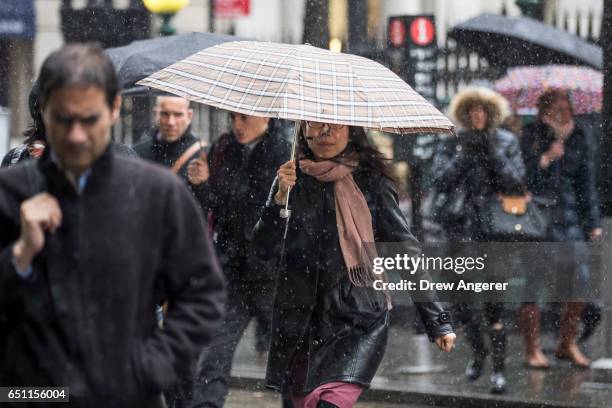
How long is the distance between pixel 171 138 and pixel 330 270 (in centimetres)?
308

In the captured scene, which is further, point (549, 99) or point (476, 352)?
point (549, 99)

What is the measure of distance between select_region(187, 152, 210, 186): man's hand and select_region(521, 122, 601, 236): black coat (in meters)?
2.87

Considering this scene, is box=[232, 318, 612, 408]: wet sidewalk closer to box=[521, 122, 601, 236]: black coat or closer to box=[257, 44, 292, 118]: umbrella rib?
box=[521, 122, 601, 236]: black coat

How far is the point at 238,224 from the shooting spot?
7.47 meters

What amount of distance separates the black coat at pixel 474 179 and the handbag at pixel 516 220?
0.14 ft

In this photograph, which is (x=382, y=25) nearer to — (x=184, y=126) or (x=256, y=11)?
(x=184, y=126)

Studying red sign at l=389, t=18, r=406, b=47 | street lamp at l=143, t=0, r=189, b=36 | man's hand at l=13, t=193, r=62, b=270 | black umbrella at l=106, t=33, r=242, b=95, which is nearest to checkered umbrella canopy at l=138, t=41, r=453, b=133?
man's hand at l=13, t=193, r=62, b=270

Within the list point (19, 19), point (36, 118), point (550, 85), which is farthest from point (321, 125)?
point (19, 19)

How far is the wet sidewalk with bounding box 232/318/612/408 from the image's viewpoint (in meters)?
8.87

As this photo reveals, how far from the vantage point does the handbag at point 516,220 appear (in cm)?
920

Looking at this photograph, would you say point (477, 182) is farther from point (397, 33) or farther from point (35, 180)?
point (35, 180)

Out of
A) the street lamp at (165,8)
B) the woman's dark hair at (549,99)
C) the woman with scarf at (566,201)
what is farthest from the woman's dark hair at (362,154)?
the street lamp at (165,8)

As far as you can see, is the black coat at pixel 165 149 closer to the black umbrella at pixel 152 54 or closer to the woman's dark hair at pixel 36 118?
the black umbrella at pixel 152 54

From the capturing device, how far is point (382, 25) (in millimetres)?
12328
